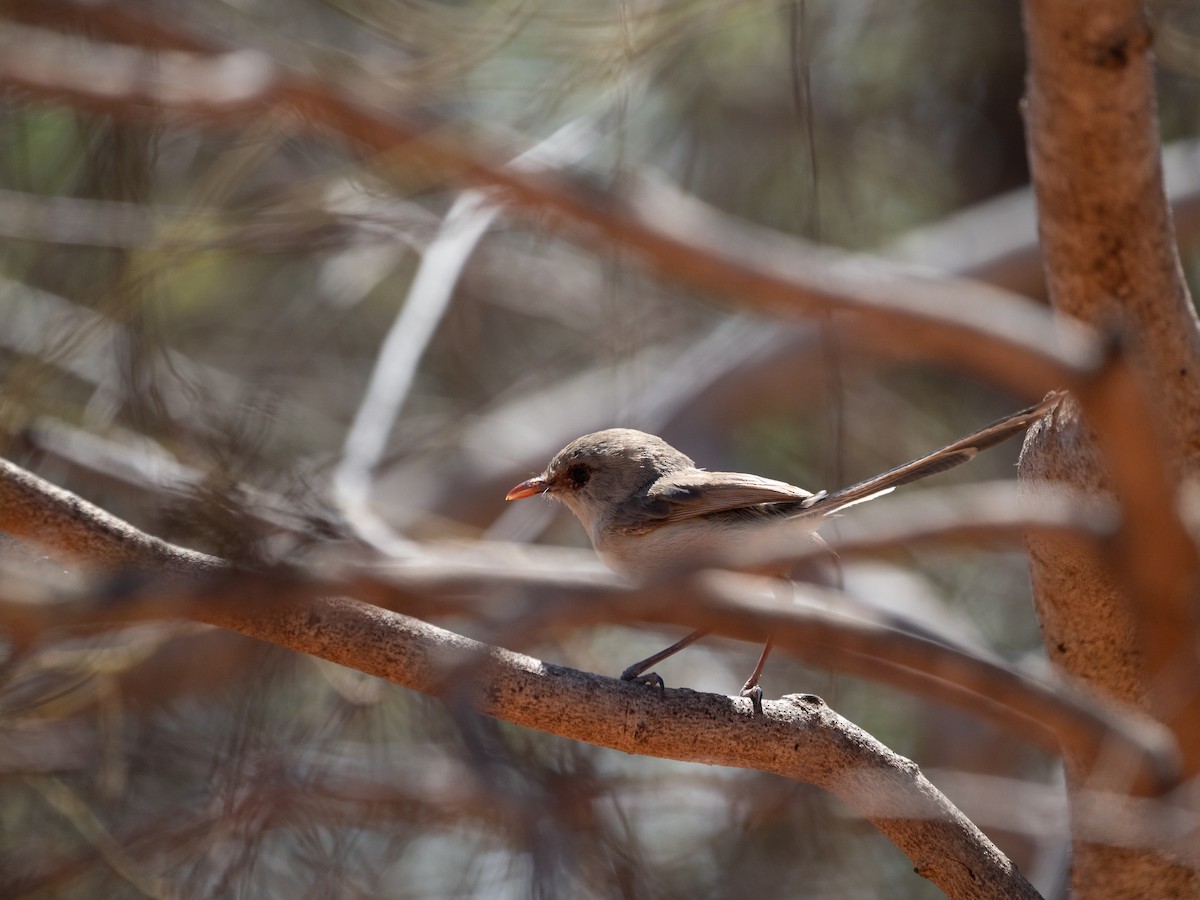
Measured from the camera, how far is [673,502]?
3342 mm

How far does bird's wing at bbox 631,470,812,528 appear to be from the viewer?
10.5 feet

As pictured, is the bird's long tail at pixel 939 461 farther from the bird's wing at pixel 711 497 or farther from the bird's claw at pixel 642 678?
the bird's claw at pixel 642 678

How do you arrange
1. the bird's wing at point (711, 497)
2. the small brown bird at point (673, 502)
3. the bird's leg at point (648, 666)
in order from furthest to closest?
the bird's wing at point (711, 497) → the small brown bird at point (673, 502) → the bird's leg at point (648, 666)

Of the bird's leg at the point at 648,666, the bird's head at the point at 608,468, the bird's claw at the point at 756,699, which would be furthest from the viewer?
the bird's head at the point at 608,468

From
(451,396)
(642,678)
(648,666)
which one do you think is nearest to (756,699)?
(642,678)

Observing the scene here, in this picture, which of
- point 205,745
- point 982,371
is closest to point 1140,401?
point 982,371

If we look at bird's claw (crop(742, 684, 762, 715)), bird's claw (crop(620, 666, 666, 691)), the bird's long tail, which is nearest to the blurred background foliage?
the bird's long tail

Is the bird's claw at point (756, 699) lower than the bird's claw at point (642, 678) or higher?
higher

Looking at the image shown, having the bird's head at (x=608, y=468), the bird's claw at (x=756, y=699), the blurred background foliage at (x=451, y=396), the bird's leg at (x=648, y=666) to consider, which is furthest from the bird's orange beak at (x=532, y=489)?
the bird's claw at (x=756, y=699)

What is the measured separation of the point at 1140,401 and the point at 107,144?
2668 mm

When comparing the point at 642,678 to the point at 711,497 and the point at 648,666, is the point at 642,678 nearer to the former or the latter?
the point at 648,666

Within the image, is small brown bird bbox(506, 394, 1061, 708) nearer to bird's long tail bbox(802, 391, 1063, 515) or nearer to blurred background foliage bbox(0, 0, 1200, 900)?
bird's long tail bbox(802, 391, 1063, 515)

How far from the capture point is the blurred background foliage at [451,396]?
2.62 m

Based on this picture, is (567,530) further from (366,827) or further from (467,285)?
(366,827)
